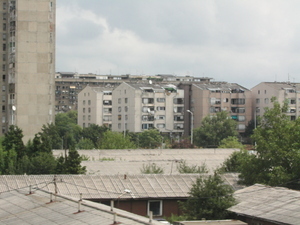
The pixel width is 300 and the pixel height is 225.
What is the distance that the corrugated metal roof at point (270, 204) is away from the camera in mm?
22016

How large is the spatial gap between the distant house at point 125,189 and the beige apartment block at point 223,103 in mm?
72684

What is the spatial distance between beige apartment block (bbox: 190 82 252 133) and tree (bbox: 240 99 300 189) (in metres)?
69.1

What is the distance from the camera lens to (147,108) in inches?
4016

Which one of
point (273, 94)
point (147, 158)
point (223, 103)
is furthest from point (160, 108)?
point (147, 158)

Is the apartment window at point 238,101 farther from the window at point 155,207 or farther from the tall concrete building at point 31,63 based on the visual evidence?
the window at point 155,207

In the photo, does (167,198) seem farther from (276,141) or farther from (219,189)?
(276,141)

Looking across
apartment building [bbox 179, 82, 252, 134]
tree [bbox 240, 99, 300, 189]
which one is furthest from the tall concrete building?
apartment building [bbox 179, 82, 252, 134]

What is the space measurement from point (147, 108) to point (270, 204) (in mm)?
78319

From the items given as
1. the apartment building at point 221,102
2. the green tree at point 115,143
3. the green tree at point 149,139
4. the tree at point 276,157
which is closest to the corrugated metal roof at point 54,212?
the tree at point 276,157

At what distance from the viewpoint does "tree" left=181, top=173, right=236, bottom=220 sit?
2567 cm

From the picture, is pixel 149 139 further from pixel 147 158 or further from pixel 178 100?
pixel 147 158

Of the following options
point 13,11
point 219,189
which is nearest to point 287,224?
point 219,189

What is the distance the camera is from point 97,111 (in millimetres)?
113000

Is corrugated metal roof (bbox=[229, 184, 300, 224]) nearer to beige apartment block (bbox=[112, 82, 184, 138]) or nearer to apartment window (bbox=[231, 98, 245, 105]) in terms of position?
beige apartment block (bbox=[112, 82, 184, 138])
